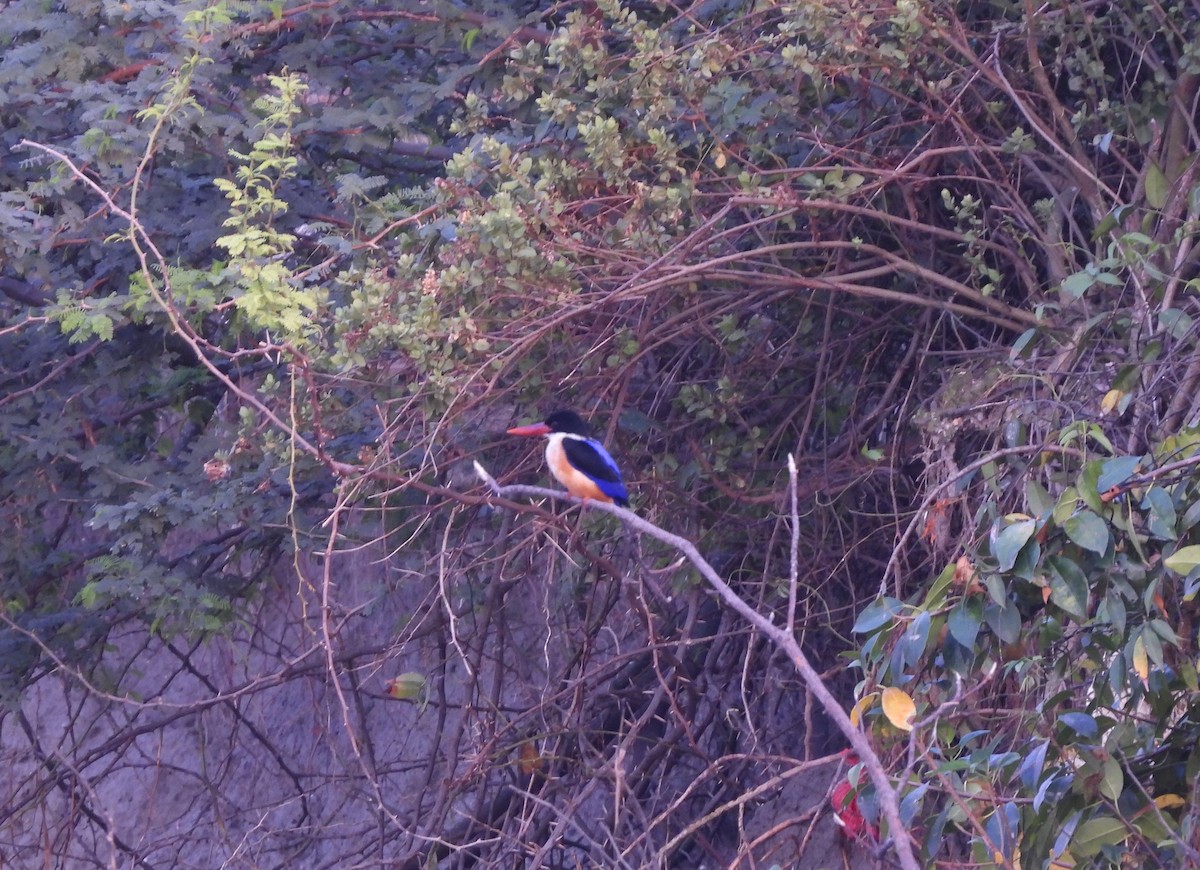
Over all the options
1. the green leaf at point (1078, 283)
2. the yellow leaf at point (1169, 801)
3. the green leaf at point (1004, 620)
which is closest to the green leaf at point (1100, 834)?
the yellow leaf at point (1169, 801)

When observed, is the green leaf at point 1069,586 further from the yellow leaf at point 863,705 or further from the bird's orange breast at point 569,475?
the bird's orange breast at point 569,475

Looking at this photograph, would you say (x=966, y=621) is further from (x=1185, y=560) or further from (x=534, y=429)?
(x=534, y=429)

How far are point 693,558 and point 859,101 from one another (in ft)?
7.76

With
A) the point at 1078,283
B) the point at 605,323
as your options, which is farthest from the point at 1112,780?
the point at 605,323

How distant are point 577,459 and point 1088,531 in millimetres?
1802

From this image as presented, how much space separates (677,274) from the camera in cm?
320

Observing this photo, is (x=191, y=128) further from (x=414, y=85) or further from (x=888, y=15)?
(x=888, y=15)

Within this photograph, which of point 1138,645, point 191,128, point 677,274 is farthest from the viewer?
point 191,128

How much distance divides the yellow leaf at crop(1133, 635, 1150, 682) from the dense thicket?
316 mm

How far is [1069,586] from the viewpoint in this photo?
2.13 metres

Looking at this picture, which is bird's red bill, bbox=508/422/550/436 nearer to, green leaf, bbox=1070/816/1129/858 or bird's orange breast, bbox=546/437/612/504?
bird's orange breast, bbox=546/437/612/504

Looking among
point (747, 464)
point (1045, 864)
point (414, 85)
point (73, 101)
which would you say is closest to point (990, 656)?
point (1045, 864)

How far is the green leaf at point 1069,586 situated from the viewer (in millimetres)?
2115

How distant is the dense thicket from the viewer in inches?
125
